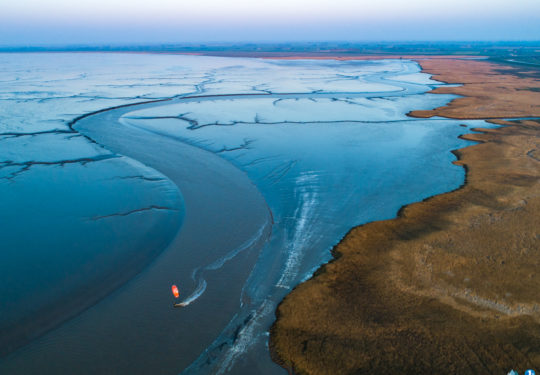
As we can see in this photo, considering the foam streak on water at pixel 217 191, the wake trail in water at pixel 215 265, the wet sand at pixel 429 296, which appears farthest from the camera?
the wake trail in water at pixel 215 265

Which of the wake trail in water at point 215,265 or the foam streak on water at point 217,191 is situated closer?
the foam streak on water at point 217,191

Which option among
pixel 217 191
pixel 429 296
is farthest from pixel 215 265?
pixel 429 296

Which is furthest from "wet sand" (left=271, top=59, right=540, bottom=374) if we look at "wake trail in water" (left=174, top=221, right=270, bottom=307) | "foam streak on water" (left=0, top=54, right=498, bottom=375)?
"wake trail in water" (left=174, top=221, right=270, bottom=307)

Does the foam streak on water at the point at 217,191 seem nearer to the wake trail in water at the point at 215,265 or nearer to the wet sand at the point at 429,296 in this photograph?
the wake trail in water at the point at 215,265

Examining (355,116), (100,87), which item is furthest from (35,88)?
(355,116)

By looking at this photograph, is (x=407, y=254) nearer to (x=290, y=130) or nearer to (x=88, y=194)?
(x=88, y=194)

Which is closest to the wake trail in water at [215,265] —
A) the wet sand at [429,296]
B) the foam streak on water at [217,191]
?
the foam streak on water at [217,191]

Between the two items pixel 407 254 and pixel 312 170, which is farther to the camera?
pixel 312 170

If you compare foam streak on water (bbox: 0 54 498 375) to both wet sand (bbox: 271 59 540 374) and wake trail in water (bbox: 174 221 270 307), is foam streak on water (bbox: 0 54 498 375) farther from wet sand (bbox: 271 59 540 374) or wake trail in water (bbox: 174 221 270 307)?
wet sand (bbox: 271 59 540 374)
